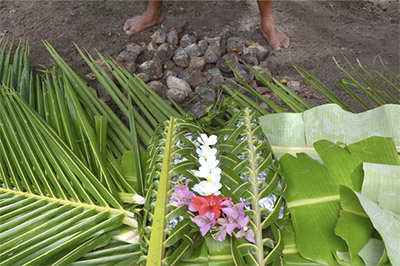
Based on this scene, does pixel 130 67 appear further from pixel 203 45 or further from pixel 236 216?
pixel 236 216

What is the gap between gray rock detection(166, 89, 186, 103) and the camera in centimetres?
181

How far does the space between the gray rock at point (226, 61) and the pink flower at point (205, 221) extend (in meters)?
1.51

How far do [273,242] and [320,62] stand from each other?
181 cm

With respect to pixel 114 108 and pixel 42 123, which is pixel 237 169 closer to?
pixel 42 123

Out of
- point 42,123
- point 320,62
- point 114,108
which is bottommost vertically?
point 320,62

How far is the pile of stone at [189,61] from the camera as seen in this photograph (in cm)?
188

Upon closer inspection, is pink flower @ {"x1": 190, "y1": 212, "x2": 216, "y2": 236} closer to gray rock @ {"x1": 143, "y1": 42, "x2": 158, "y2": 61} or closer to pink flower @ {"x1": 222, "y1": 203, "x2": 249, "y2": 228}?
pink flower @ {"x1": 222, "y1": 203, "x2": 249, "y2": 228}

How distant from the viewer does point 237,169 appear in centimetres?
70

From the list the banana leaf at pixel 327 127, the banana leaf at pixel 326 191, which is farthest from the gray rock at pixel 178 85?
the banana leaf at pixel 326 191

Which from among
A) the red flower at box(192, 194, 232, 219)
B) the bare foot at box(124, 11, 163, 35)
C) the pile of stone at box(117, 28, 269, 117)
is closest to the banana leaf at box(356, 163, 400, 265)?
the red flower at box(192, 194, 232, 219)

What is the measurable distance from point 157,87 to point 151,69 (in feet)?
0.56

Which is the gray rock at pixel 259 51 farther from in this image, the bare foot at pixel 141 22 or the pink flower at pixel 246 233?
the pink flower at pixel 246 233

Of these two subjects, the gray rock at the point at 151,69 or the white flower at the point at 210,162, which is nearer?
the white flower at the point at 210,162

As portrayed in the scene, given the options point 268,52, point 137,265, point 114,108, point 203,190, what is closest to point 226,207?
point 203,190
